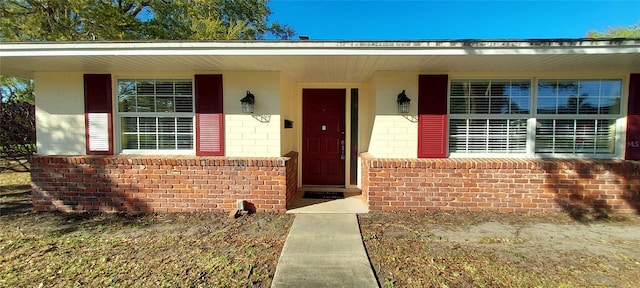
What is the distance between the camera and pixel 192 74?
4.74 meters

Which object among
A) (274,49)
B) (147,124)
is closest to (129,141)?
(147,124)

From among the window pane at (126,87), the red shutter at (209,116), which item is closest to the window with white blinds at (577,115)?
the red shutter at (209,116)

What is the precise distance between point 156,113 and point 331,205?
343 cm

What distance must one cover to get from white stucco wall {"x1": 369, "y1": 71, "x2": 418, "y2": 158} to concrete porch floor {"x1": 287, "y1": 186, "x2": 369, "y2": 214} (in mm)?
988

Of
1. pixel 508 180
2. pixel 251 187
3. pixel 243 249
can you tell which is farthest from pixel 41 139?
pixel 508 180

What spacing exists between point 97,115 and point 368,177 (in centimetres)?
470

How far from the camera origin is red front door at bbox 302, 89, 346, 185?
6.18 meters

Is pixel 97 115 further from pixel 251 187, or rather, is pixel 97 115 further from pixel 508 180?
pixel 508 180

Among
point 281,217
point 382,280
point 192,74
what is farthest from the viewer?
point 192,74

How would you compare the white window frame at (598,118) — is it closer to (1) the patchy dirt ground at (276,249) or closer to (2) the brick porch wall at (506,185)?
(2) the brick porch wall at (506,185)

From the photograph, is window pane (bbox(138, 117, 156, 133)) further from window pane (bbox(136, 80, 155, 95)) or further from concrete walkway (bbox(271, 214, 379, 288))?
concrete walkway (bbox(271, 214, 379, 288))

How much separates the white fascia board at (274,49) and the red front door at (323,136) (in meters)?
2.47

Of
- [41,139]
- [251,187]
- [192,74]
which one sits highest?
[192,74]

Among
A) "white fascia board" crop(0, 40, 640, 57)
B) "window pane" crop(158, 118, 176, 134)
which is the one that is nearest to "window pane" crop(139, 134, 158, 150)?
Answer: "window pane" crop(158, 118, 176, 134)
